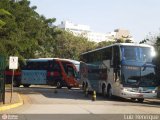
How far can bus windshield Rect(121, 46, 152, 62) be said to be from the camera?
30984 mm

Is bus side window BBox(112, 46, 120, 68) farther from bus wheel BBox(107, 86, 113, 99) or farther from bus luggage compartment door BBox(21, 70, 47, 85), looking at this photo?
bus luggage compartment door BBox(21, 70, 47, 85)

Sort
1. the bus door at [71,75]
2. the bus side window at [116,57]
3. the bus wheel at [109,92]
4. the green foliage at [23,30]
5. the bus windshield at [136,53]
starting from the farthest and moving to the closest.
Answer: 1. the bus door at [71,75]
2. the bus wheel at [109,92]
3. the bus side window at [116,57]
4. the bus windshield at [136,53]
5. the green foliage at [23,30]

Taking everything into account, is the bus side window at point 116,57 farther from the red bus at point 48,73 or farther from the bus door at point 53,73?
the bus door at point 53,73

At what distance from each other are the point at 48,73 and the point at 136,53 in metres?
23.6

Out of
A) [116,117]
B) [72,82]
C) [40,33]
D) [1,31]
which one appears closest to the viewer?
[116,117]

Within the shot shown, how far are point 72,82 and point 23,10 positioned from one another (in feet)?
53.0

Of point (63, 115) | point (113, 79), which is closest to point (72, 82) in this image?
point (113, 79)

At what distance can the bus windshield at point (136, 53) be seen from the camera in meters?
31.0

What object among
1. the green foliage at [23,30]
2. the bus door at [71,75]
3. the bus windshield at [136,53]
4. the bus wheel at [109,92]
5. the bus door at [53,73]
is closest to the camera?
the green foliage at [23,30]

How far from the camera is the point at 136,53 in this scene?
31.2m

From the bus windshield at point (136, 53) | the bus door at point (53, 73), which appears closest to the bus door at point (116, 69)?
the bus windshield at point (136, 53)

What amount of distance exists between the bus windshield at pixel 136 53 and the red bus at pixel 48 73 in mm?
21644

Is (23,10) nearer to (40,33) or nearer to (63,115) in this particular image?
(40,33)

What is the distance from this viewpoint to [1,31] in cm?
3033
